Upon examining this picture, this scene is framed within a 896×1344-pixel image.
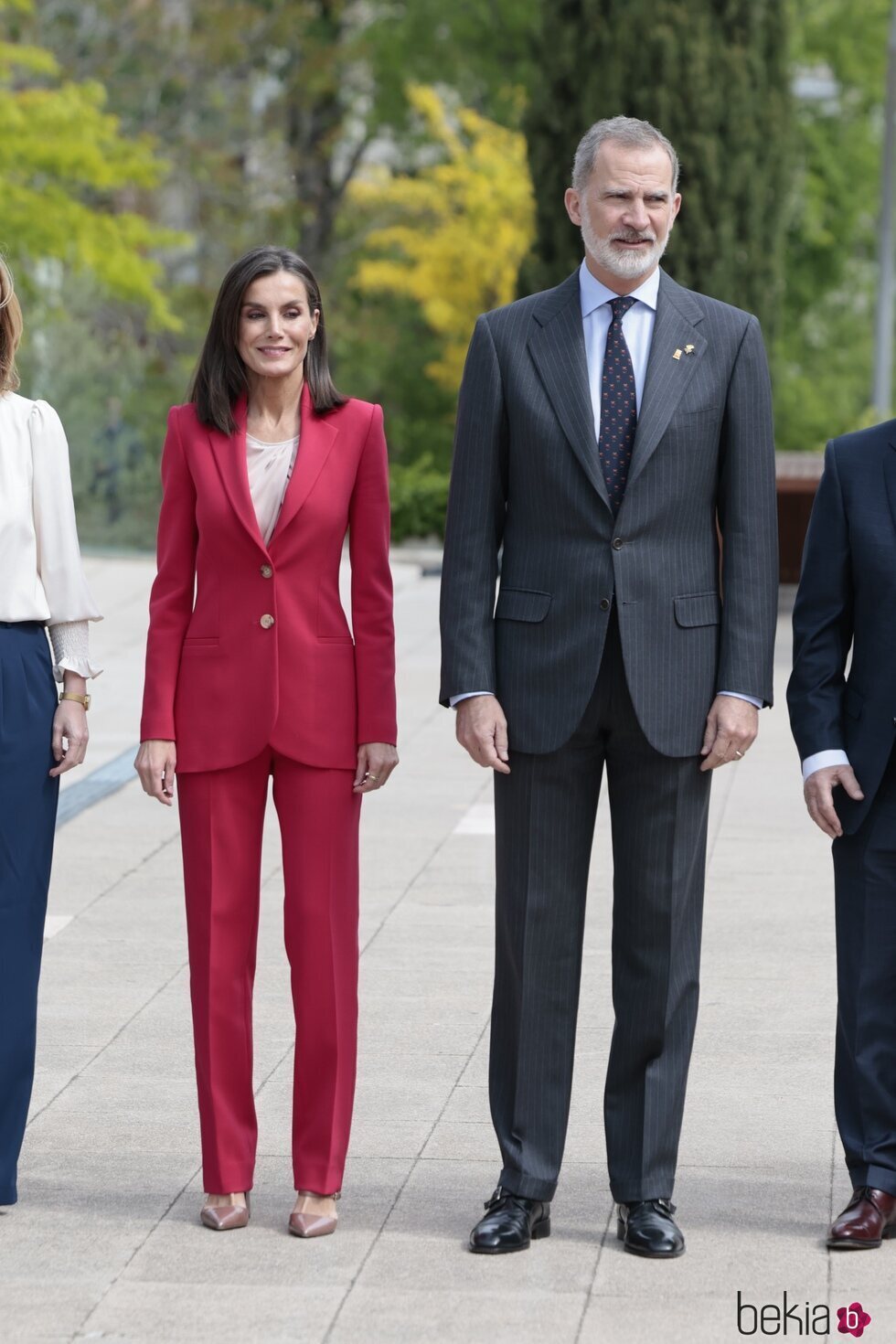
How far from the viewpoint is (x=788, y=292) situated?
3700cm

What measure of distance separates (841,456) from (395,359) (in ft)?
102

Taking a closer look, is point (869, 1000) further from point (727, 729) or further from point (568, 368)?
point (568, 368)

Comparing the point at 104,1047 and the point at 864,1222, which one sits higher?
the point at 864,1222

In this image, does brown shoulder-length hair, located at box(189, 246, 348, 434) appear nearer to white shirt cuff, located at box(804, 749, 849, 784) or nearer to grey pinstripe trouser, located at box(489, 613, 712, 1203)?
grey pinstripe trouser, located at box(489, 613, 712, 1203)

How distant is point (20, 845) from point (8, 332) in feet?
3.62

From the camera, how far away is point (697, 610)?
458cm

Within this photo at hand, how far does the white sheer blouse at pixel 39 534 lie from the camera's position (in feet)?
15.8

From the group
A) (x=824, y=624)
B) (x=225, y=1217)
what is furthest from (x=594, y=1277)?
(x=824, y=624)

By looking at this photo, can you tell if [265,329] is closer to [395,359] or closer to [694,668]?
[694,668]

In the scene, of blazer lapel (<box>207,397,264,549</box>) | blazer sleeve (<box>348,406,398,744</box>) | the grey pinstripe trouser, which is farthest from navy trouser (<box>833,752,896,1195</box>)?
blazer lapel (<box>207,397,264,549</box>)

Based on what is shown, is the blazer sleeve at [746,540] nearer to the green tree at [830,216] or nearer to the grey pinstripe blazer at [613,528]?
the grey pinstripe blazer at [613,528]

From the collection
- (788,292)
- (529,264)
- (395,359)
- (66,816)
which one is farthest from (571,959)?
(788,292)

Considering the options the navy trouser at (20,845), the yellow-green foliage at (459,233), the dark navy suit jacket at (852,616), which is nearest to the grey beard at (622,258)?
the dark navy suit jacket at (852,616)

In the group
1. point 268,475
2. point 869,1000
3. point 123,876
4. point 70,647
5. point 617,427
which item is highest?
point 617,427
